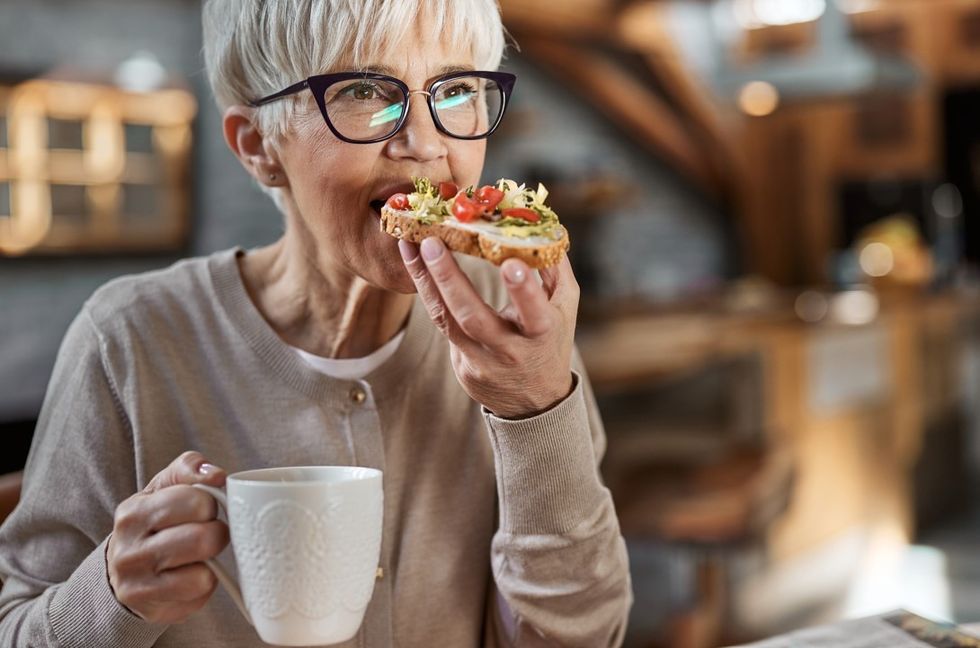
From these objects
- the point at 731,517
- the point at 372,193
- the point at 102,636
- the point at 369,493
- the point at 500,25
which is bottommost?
the point at 731,517

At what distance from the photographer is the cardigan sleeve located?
0.96m

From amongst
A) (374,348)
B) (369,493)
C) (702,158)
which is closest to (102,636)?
(369,493)

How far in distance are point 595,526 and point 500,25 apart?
0.53 meters

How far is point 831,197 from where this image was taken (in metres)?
8.94

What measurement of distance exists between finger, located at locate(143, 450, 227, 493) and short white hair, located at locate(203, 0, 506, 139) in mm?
399

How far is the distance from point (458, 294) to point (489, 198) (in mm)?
171

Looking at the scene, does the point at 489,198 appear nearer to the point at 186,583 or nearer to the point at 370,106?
the point at 370,106

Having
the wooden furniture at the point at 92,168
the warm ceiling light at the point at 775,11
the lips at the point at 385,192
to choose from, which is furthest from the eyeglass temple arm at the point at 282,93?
the warm ceiling light at the point at 775,11

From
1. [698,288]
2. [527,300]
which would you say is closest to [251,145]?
[527,300]

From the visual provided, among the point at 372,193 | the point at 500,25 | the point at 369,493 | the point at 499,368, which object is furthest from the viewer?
the point at 500,25

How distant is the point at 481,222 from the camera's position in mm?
966

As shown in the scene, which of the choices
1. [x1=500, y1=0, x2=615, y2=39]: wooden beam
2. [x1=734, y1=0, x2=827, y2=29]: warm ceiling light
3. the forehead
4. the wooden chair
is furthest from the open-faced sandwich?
[x1=734, y1=0, x2=827, y2=29]: warm ceiling light

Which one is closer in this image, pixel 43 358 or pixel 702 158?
pixel 43 358

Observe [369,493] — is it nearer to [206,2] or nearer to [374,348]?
[374,348]
